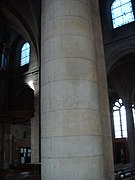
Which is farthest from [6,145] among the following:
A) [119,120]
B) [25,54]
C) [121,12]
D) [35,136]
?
[121,12]

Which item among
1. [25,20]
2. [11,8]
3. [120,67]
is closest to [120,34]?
[120,67]

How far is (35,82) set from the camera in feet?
49.4

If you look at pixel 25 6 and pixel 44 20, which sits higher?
pixel 25 6

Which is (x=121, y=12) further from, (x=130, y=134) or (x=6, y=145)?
(x=6, y=145)

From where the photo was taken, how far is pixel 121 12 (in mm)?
13758

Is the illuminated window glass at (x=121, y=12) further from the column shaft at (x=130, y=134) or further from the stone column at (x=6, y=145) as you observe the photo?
the stone column at (x=6, y=145)

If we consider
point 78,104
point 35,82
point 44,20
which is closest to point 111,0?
point 35,82

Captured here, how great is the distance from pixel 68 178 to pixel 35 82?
12.4m

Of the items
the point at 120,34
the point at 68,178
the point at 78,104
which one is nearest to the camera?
the point at 68,178

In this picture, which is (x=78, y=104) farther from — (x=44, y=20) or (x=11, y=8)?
(x=11, y=8)

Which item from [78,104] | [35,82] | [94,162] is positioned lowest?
[94,162]

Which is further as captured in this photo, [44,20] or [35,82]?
[35,82]

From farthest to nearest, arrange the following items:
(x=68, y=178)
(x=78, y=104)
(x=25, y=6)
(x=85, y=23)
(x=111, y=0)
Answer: (x=111, y=0) < (x=25, y=6) < (x=85, y=23) < (x=78, y=104) < (x=68, y=178)

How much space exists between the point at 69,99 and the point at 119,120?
20237mm
